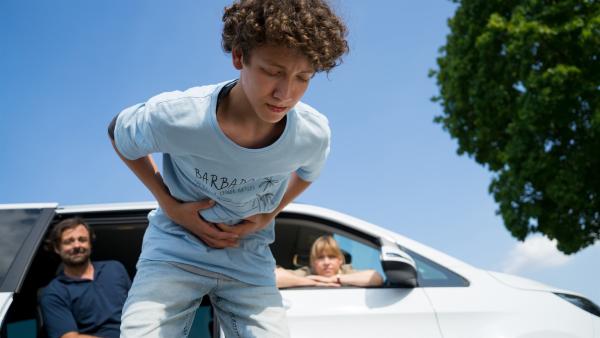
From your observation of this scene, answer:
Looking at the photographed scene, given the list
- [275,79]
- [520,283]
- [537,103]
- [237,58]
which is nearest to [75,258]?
[237,58]

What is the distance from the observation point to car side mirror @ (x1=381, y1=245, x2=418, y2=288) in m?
3.32

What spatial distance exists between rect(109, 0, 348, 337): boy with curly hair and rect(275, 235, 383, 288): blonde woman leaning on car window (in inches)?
52.0

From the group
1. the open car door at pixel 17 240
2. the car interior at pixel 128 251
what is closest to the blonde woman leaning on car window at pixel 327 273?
the car interior at pixel 128 251

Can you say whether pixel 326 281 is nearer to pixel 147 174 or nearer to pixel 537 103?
pixel 147 174

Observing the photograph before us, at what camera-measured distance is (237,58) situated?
2100 millimetres

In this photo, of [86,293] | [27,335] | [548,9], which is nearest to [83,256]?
[86,293]

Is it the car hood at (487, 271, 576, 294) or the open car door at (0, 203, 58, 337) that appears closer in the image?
the open car door at (0, 203, 58, 337)

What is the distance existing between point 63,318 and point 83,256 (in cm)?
50

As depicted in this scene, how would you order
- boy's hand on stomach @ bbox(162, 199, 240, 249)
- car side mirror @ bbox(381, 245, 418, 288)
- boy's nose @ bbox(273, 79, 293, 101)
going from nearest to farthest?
boy's nose @ bbox(273, 79, 293, 101) → boy's hand on stomach @ bbox(162, 199, 240, 249) → car side mirror @ bbox(381, 245, 418, 288)

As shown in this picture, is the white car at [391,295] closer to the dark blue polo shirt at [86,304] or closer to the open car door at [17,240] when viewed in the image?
the open car door at [17,240]

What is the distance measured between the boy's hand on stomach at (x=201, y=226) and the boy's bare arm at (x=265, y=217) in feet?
0.08

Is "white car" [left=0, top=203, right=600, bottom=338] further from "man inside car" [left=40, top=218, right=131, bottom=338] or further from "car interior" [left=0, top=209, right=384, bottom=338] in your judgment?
"man inside car" [left=40, top=218, right=131, bottom=338]

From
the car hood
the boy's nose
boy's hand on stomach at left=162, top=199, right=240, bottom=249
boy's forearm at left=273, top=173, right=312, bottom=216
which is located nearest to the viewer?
the boy's nose

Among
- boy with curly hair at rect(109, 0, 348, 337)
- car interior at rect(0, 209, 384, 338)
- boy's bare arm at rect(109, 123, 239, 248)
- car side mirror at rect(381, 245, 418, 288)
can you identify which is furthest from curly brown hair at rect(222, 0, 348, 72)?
car interior at rect(0, 209, 384, 338)
